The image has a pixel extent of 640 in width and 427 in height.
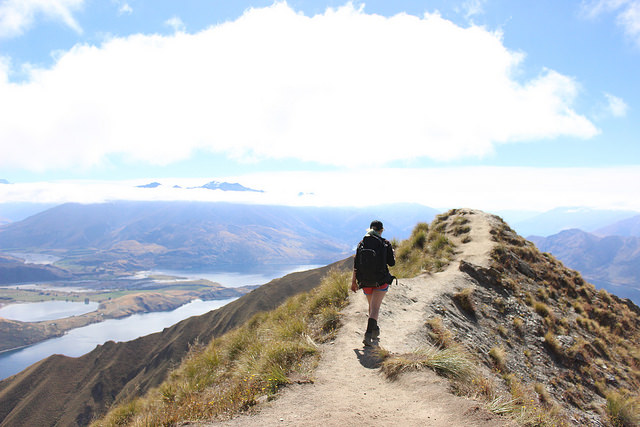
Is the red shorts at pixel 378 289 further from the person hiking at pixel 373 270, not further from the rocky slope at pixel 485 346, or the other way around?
the rocky slope at pixel 485 346

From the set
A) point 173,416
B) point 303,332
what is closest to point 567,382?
point 303,332

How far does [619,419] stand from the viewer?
10.5m

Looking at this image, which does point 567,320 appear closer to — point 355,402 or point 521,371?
point 521,371

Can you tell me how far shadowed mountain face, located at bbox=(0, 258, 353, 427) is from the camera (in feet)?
207

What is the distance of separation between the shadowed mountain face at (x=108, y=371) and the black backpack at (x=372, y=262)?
5085 cm

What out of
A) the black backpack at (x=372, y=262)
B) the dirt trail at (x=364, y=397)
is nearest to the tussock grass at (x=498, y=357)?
the dirt trail at (x=364, y=397)

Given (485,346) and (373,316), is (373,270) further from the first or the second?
(485,346)

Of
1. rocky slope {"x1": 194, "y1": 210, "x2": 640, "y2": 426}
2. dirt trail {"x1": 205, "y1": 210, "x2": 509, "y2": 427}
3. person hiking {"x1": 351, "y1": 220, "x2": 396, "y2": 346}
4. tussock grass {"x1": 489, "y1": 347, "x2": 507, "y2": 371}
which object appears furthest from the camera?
tussock grass {"x1": 489, "y1": 347, "x2": 507, "y2": 371}

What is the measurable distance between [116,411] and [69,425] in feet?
241

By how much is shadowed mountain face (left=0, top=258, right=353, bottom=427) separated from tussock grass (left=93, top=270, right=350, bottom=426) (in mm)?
47137

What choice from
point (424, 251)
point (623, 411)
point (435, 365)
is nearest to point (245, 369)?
point (435, 365)

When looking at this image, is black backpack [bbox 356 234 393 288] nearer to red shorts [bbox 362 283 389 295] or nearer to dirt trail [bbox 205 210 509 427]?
red shorts [bbox 362 283 389 295]

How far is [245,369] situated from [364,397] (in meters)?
3.28

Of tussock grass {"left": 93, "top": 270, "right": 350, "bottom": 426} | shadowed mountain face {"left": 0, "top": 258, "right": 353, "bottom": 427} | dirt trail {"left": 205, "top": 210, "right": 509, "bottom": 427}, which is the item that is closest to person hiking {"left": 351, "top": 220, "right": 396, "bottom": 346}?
dirt trail {"left": 205, "top": 210, "right": 509, "bottom": 427}
